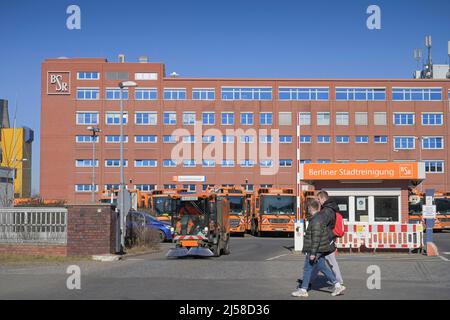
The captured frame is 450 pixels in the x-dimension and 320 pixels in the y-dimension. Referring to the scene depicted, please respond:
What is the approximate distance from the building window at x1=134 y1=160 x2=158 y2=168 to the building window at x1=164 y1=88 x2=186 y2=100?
8.02 metres

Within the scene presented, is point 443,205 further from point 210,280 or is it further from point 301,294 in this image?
point 301,294

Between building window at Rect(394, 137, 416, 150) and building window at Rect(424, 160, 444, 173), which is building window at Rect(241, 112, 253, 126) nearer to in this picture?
building window at Rect(394, 137, 416, 150)

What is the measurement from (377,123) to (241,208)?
42.7 m

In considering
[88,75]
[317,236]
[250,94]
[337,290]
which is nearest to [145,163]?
[88,75]

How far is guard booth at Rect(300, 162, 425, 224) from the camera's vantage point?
92.4ft

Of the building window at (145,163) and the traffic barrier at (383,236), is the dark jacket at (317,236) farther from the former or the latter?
the building window at (145,163)

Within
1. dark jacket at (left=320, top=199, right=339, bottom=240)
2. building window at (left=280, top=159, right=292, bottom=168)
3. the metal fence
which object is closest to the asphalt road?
dark jacket at (left=320, top=199, right=339, bottom=240)

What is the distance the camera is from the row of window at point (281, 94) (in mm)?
84438

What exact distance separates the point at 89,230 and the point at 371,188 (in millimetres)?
12312

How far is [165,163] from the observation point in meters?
84.1

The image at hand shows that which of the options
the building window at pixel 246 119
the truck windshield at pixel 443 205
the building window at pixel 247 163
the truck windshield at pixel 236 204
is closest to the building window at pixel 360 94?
the building window at pixel 246 119

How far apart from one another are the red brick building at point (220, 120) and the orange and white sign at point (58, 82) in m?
0.12
